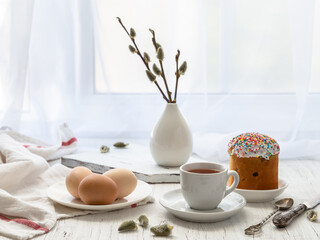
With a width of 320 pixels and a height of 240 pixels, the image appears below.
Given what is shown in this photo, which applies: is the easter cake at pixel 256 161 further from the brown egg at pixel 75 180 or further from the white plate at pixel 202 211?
the brown egg at pixel 75 180

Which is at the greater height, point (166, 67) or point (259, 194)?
point (166, 67)

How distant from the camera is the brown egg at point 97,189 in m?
1.02

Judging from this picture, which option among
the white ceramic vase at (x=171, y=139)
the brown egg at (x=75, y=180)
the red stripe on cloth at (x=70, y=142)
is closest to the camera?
the brown egg at (x=75, y=180)

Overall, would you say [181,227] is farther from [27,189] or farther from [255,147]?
[27,189]

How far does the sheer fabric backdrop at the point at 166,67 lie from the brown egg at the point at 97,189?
2.26 feet

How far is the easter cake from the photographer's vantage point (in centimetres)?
113

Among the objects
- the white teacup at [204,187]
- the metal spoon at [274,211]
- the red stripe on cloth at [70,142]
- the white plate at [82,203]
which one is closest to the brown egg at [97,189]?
the white plate at [82,203]

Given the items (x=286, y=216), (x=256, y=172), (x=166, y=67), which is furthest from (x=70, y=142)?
(x=286, y=216)

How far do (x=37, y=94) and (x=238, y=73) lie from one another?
69 centimetres

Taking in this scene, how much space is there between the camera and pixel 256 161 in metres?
1.13

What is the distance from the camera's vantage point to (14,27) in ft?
5.69

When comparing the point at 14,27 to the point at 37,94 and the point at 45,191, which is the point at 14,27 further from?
the point at 45,191

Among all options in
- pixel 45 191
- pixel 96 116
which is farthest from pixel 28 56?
pixel 45 191

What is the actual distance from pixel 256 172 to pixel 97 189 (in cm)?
35
